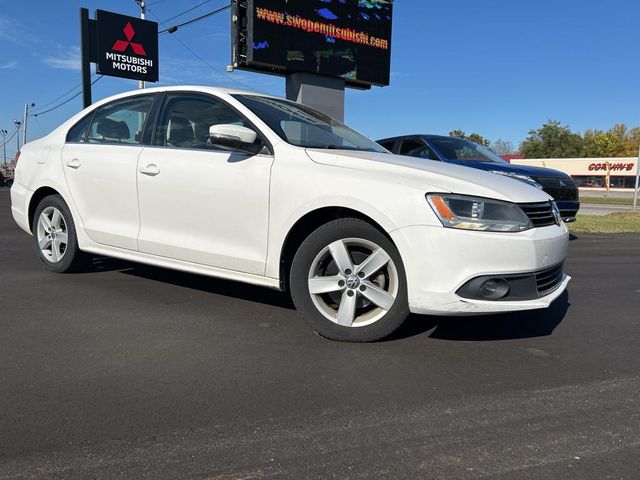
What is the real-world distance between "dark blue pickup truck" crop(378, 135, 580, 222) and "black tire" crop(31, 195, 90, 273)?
5.34 meters

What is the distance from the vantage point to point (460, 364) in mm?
3322

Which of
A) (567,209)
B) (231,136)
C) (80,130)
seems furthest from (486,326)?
(567,209)

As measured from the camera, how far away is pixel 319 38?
20016mm

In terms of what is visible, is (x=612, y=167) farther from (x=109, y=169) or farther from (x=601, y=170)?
(x=109, y=169)

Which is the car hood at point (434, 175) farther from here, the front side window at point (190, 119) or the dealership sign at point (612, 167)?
the dealership sign at point (612, 167)

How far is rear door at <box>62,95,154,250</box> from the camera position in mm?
4637

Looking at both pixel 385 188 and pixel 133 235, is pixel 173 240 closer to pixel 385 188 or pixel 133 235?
pixel 133 235

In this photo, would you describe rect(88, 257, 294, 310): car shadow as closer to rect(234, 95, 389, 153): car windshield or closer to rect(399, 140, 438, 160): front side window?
rect(234, 95, 389, 153): car windshield

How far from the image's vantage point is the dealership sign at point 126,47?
19.6 metres

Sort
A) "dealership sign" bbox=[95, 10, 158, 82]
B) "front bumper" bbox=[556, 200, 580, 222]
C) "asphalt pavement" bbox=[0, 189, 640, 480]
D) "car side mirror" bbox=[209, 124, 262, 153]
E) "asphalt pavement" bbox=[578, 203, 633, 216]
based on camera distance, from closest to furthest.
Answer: "asphalt pavement" bbox=[0, 189, 640, 480]
"car side mirror" bbox=[209, 124, 262, 153]
"front bumper" bbox=[556, 200, 580, 222]
"asphalt pavement" bbox=[578, 203, 633, 216]
"dealership sign" bbox=[95, 10, 158, 82]

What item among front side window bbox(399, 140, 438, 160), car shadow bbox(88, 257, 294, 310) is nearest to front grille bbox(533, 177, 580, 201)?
front side window bbox(399, 140, 438, 160)

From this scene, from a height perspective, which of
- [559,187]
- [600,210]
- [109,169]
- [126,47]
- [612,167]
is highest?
[126,47]

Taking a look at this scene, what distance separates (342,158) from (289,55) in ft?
54.2

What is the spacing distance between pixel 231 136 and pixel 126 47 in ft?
62.3
